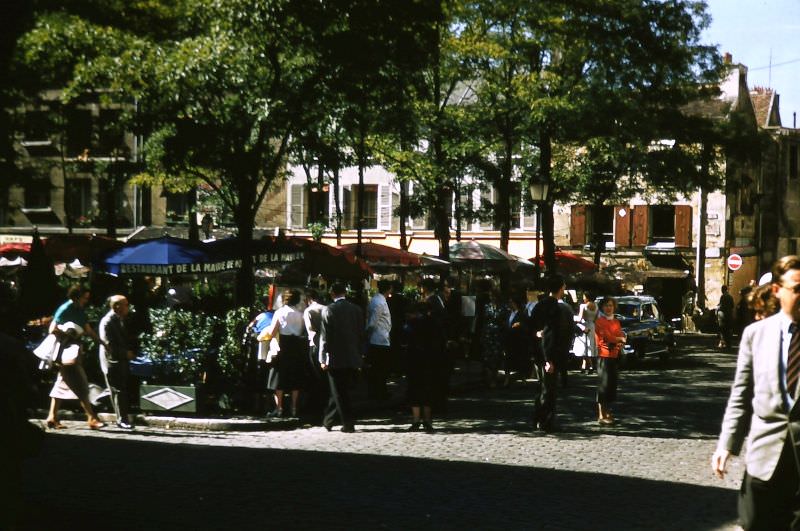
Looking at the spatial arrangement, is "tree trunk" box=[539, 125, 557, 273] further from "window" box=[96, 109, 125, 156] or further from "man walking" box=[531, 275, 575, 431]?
"man walking" box=[531, 275, 575, 431]

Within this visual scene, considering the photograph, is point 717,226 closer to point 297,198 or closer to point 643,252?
point 643,252

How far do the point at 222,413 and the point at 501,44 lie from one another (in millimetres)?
16149

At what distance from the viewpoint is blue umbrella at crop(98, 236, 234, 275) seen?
1884 centimetres

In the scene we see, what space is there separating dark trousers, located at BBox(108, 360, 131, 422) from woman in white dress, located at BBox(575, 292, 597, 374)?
480 inches

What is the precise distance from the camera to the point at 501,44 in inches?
1187

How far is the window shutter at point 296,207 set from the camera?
181 feet

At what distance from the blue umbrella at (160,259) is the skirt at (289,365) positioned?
3.13 m

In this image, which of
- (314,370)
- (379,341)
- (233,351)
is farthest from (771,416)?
(379,341)

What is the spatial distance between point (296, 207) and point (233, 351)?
38.9 m

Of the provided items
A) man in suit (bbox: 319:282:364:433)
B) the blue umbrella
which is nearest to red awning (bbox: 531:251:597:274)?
the blue umbrella

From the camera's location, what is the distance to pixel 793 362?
5715mm

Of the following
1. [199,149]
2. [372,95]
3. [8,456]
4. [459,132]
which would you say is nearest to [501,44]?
[459,132]

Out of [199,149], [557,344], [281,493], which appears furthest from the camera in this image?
[199,149]

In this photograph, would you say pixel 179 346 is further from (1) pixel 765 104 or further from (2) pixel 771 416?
(1) pixel 765 104
